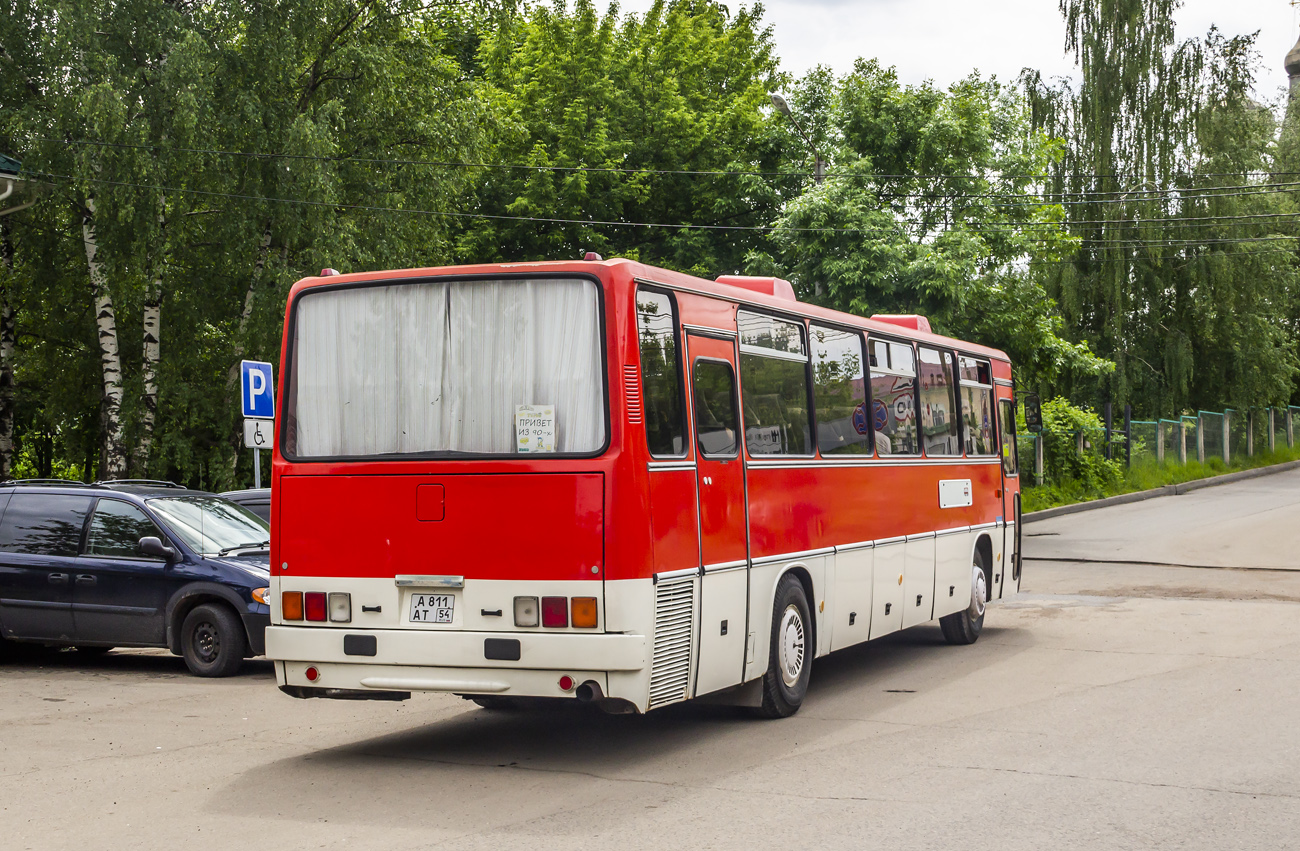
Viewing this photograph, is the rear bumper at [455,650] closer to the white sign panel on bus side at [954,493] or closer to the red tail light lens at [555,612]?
the red tail light lens at [555,612]

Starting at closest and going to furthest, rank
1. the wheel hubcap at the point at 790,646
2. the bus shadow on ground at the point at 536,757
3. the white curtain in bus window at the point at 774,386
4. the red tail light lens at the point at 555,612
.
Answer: the bus shadow on ground at the point at 536,757, the red tail light lens at the point at 555,612, the white curtain in bus window at the point at 774,386, the wheel hubcap at the point at 790,646

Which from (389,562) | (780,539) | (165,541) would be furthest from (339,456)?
(165,541)

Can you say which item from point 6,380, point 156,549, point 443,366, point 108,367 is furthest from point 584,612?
point 6,380

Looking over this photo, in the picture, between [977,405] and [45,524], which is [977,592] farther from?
[45,524]

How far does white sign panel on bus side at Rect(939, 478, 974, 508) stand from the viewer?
43.5ft

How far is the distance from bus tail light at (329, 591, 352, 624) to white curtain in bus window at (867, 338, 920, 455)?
5.06 metres

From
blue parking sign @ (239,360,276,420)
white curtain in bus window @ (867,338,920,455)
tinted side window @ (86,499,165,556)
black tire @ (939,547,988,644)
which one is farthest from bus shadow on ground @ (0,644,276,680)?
black tire @ (939,547,988,644)

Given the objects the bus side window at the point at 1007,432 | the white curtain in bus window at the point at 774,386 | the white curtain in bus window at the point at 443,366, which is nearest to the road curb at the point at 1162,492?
the bus side window at the point at 1007,432

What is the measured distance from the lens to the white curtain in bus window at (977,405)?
46.7ft

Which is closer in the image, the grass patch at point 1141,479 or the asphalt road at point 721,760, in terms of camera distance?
the asphalt road at point 721,760

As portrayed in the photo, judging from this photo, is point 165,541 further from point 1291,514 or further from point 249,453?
point 1291,514

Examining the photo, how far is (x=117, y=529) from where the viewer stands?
42.3ft

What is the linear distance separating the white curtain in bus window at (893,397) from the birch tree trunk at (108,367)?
16.8m

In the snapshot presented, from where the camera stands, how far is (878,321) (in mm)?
12688
